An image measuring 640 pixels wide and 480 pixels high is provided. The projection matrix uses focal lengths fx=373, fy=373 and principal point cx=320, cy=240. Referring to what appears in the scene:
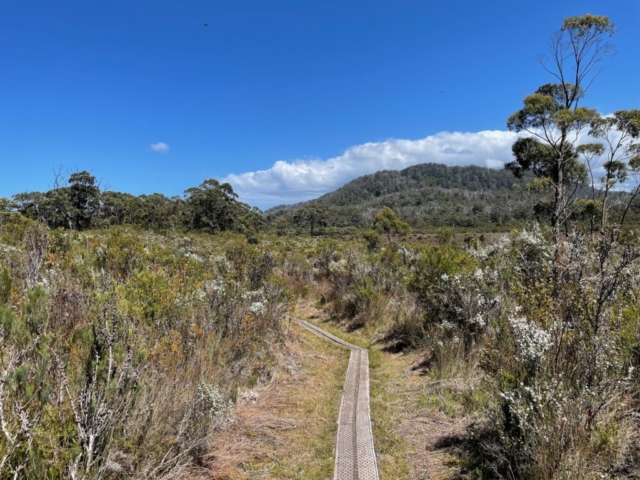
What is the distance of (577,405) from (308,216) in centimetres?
9579

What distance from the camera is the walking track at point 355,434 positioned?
3734 millimetres

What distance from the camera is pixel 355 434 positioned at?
4453 millimetres

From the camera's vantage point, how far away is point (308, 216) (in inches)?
Answer: 3873

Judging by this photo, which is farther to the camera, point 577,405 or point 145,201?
point 145,201

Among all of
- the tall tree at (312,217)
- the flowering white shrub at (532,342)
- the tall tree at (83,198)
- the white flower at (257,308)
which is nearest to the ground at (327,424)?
the white flower at (257,308)

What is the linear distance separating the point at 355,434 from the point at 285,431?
33.9 inches

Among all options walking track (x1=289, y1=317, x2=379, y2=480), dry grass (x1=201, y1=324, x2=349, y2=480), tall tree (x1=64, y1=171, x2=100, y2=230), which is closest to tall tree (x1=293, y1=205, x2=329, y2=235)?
tall tree (x1=64, y1=171, x2=100, y2=230)

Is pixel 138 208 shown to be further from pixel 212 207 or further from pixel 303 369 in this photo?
pixel 303 369

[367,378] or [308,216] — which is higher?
[308,216]

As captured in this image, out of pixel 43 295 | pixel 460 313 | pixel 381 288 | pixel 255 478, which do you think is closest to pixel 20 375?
pixel 43 295

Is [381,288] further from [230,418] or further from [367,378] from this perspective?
[230,418]

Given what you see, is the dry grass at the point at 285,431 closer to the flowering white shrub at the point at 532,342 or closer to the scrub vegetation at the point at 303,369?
the scrub vegetation at the point at 303,369

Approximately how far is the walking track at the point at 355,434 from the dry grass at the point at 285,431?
110 mm

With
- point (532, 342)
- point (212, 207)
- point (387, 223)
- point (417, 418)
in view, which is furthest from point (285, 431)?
point (212, 207)
